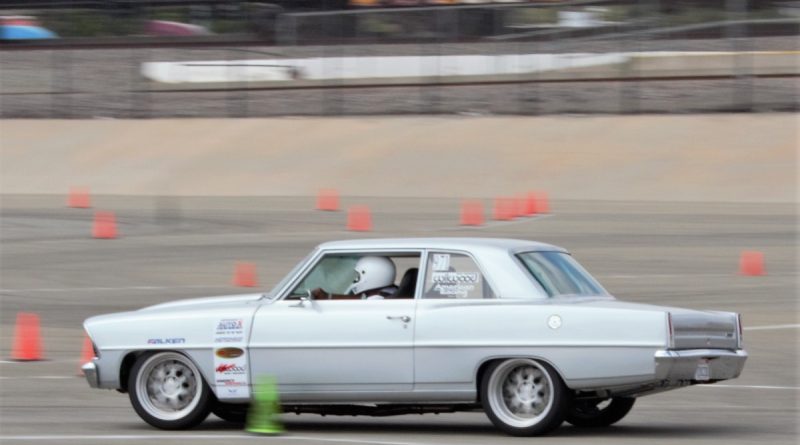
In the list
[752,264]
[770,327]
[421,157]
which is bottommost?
[770,327]

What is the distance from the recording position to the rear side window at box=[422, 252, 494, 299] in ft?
28.3

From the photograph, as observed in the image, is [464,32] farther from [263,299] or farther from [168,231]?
[263,299]

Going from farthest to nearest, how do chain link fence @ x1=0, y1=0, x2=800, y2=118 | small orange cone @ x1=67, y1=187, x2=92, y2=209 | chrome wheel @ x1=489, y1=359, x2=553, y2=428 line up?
chain link fence @ x1=0, y1=0, x2=800, y2=118, small orange cone @ x1=67, y1=187, x2=92, y2=209, chrome wheel @ x1=489, y1=359, x2=553, y2=428

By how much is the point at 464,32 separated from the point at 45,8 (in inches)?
539

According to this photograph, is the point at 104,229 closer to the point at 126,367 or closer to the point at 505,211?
the point at 505,211

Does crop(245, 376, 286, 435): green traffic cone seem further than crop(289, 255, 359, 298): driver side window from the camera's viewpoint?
No

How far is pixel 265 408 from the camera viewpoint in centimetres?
861

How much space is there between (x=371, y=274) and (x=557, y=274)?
1185 mm

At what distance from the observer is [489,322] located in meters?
8.41

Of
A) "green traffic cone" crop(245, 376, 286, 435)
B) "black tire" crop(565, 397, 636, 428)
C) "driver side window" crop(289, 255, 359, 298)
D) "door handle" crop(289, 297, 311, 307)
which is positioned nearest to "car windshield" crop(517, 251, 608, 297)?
"black tire" crop(565, 397, 636, 428)

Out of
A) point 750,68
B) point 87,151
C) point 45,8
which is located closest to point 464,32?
point 750,68

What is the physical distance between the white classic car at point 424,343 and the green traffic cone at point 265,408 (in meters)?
0.06

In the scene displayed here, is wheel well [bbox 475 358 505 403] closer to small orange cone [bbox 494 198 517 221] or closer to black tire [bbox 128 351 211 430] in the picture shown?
black tire [bbox 128 351 211 430]

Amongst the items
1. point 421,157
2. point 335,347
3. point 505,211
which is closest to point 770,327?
point 335,347
